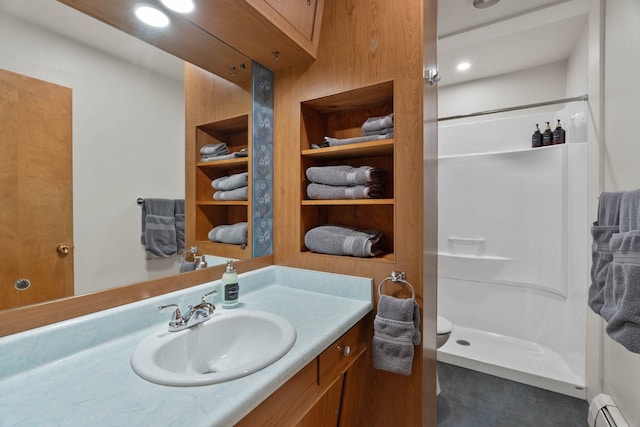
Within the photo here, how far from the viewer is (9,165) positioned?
67 centimetres

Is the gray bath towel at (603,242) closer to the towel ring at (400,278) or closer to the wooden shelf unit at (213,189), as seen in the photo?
the towel ring at (400,278)

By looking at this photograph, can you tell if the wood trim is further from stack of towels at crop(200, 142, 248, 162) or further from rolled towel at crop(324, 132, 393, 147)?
rolled towel at crop(324, 132, 393, 147)

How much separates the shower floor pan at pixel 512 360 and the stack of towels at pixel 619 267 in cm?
122

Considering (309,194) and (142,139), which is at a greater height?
(142,139)

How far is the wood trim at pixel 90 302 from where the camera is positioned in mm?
662

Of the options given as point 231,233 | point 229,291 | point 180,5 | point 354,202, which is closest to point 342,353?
point 229,291

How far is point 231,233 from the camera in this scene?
4.21 ft

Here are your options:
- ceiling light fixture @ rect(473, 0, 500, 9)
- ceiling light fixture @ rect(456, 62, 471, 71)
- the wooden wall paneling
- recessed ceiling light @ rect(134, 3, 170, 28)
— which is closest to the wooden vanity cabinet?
the wooden wall paneling

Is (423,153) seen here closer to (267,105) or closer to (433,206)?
(433,206)

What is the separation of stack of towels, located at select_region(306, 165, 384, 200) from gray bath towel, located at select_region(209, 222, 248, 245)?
1.15 feet

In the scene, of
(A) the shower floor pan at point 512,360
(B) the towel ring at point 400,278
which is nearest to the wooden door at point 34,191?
(B) the towel ring at point 400,278

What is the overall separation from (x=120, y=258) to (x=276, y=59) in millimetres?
1027

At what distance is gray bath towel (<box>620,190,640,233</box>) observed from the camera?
2.87ft

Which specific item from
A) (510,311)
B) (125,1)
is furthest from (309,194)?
(510,311)
